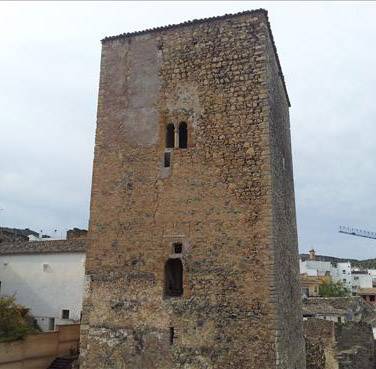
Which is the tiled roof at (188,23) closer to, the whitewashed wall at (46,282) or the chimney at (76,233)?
the whitewashed wall at (46,282)

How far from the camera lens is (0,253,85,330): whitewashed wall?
22531 mm

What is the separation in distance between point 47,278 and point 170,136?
14.5m

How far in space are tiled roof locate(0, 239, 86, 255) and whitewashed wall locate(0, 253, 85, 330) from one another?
0.71 ft

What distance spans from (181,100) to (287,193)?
13.1ft

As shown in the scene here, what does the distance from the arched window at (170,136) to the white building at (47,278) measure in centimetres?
1242

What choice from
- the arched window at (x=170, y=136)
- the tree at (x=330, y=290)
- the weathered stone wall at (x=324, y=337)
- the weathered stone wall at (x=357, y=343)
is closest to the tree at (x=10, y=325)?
the arched window at (x=170, y=136)

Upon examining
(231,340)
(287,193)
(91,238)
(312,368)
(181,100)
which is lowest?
(312,368)

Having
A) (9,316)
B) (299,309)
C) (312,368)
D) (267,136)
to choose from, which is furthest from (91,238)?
(312,368)

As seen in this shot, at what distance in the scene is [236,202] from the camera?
10.8m

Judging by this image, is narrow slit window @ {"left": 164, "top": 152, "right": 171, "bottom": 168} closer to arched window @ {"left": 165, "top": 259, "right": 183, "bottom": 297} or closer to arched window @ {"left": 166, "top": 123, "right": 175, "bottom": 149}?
arched window @ {"left": 166, "top": 123, "right": 175, "bottom": 149}

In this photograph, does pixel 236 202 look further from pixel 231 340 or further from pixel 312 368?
pixel 312 368

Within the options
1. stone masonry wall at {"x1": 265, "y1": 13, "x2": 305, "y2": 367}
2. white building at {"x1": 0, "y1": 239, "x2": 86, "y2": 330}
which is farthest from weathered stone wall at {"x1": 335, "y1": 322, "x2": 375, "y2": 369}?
white building at {"x1": 0, "y1": 239, "x2": 86, "y2": 330}

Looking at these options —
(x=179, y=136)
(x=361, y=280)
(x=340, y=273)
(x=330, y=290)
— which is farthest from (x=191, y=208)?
(x=340, y=273)

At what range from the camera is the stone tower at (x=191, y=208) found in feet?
33.9
